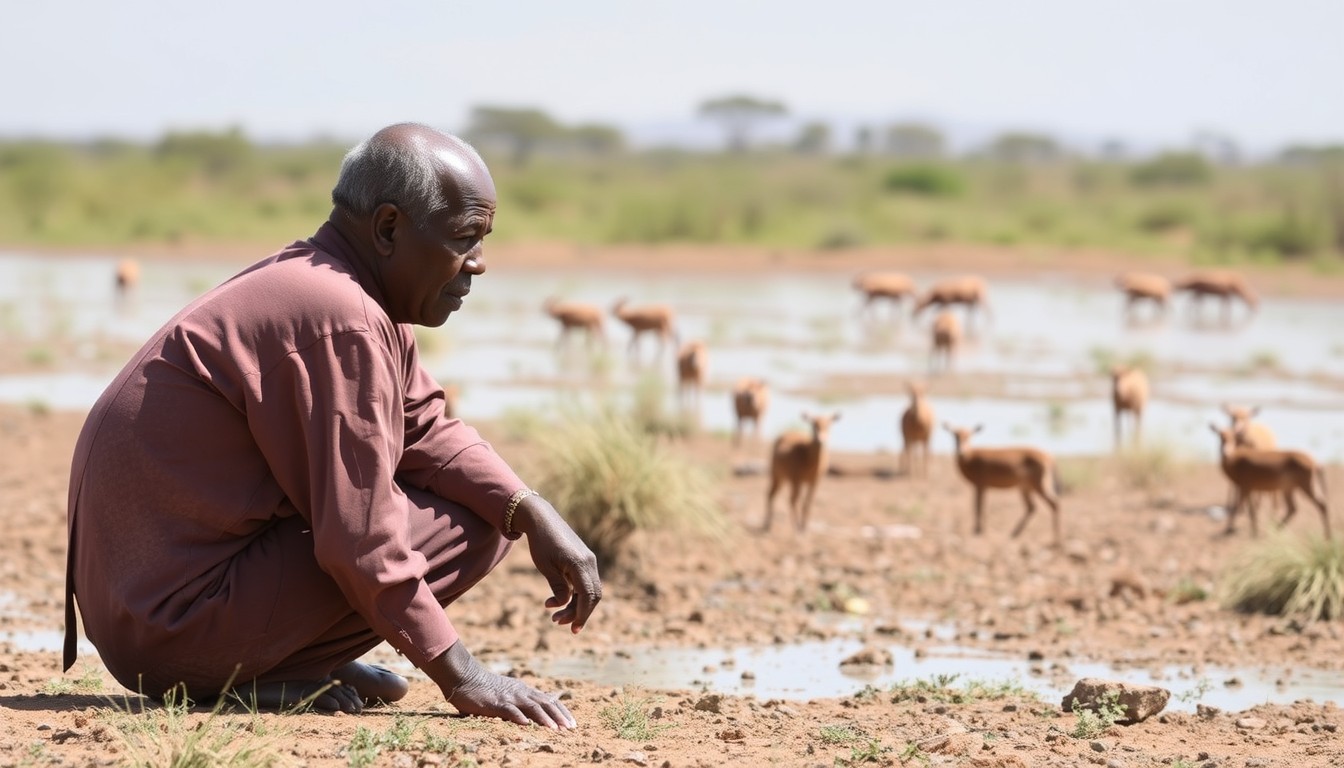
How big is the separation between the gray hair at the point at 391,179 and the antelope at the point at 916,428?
8095 mm

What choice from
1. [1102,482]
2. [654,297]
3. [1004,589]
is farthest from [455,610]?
[654,297]

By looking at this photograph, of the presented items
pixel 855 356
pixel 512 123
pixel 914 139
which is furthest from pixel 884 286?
pixel 914 139

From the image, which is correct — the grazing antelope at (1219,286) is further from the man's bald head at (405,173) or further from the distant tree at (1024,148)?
the distant tree at (1024,148)

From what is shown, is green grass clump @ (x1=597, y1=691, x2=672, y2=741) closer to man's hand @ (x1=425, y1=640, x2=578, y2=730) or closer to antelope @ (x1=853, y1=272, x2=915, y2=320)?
man's hand @ (x1=425, y1=640, x2=578, y2=730)

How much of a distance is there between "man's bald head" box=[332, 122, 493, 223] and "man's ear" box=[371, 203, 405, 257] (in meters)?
0.02

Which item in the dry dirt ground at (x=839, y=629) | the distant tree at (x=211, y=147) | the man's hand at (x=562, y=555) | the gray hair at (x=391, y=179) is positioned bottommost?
the dry dirt ground at (x=839, y=629)

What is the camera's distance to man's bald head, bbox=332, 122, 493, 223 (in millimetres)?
4363

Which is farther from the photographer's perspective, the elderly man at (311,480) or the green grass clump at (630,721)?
the green grass clump at (630,721)

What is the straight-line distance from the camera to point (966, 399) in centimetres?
1753

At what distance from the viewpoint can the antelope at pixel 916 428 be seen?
477 inches

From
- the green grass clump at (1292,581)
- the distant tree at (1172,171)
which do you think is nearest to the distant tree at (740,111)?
the distant tree at (1172,171)

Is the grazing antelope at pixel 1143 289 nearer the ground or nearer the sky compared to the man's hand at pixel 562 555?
nearer the ground

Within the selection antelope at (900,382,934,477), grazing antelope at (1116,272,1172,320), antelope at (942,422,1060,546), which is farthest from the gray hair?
grazing antelope at (1116,272,1172,320)

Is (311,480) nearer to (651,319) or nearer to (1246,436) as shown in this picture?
(1246,436)
